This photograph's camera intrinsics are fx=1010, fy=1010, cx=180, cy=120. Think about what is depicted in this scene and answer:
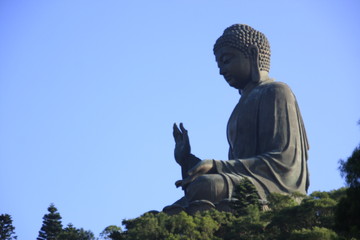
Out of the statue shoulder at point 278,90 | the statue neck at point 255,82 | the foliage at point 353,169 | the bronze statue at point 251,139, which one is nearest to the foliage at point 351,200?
the foliage at point 353,169

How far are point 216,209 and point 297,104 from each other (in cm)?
387

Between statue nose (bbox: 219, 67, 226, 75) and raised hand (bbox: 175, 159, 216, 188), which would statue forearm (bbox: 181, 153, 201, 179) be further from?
statue nose (bbox: 219, 67, 226, 75)

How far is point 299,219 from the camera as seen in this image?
15.7 m

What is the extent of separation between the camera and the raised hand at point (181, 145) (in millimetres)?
20125

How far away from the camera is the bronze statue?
1894cm

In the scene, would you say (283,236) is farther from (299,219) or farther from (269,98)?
(269,98)

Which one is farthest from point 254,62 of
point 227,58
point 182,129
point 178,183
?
point 178,183

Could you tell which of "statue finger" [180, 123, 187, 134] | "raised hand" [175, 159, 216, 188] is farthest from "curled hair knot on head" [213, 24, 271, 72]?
"raised hand" [175, 159, 216, 188]

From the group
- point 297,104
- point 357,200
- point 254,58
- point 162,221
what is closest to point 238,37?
point 254,58

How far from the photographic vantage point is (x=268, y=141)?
67.0 ft

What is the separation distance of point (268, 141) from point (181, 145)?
1.77 meters

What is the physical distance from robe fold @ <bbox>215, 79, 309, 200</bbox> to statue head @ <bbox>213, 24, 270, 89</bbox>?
1.18 ft

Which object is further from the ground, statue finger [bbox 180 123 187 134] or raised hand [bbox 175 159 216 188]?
statue finger [bbox 180 123 187 134]

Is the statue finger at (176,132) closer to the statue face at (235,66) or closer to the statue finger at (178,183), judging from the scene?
the statue finger at (178,183)
